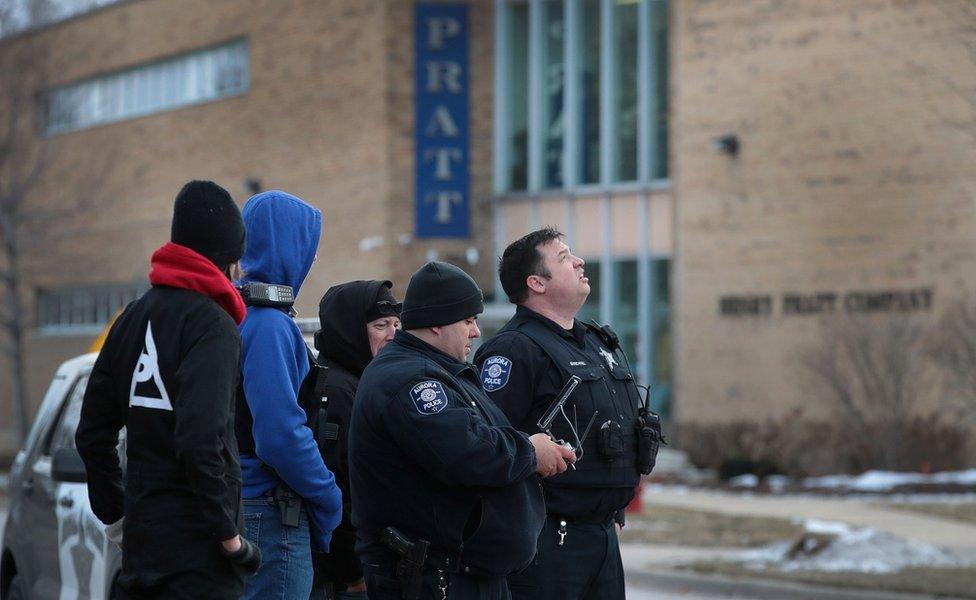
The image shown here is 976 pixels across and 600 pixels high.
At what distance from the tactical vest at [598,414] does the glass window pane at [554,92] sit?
23.0 meters

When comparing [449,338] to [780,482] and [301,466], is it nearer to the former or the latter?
[301,466]

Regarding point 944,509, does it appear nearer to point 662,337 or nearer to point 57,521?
point 662,337

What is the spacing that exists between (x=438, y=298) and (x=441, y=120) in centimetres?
2467

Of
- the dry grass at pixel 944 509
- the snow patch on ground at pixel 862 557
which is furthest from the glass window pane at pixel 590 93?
the snow patch on ground at pixel 862 557

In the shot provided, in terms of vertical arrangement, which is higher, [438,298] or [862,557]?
[438,298]

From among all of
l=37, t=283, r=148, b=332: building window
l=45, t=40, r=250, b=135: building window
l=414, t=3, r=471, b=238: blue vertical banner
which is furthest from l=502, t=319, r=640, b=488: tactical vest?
l=37, t=283, r=148, b=332: building window

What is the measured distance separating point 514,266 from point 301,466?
143cm

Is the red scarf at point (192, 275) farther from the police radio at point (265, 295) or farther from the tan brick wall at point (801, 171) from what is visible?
the tan brick wall at point (801, 171)

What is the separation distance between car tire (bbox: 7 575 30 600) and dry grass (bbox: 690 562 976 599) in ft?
19.5

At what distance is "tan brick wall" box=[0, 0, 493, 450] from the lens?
29.4 metres

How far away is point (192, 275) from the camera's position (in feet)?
15.4

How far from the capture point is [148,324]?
470 centimetres

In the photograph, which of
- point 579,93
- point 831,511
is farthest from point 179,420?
point 579,93

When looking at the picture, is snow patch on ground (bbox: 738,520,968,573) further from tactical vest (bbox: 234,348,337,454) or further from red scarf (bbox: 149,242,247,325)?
red scarf (bbox: 149,242,247,325)
